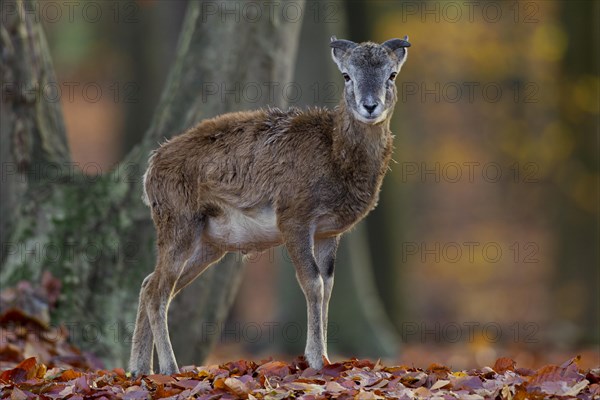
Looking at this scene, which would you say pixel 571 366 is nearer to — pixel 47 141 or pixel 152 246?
pixel 152 246

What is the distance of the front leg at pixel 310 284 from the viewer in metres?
7.44

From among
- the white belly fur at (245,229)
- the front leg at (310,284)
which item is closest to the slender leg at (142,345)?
the white belly fur at (245,229)

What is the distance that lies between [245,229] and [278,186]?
485 mm

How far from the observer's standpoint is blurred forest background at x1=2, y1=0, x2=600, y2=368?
1546cm

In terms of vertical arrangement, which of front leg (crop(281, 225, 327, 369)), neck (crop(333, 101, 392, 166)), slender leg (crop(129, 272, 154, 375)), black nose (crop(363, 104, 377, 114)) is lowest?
slender leg (crop(129, 272, 154, 375))

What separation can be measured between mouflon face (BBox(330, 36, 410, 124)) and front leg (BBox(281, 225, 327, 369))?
1.02 meters

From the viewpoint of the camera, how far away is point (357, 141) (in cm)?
791

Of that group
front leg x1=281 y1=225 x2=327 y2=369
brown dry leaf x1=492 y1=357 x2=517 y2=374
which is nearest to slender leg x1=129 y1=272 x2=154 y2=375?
front leg x1=281 y1=225 x2=327 y2=369

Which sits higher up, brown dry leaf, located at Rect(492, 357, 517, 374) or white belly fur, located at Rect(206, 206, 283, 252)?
white belly fur, located at Rect(206, 206, 283, 252)

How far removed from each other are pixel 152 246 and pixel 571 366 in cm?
471

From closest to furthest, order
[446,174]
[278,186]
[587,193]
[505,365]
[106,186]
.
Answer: [505,365]
[278,186]
[106,186]
[587,193]
[446,174]

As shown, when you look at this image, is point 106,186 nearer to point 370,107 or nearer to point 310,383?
point 370,107

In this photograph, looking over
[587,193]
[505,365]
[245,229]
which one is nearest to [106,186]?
[245,229]

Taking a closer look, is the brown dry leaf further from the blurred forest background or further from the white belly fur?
the blurred forest background
